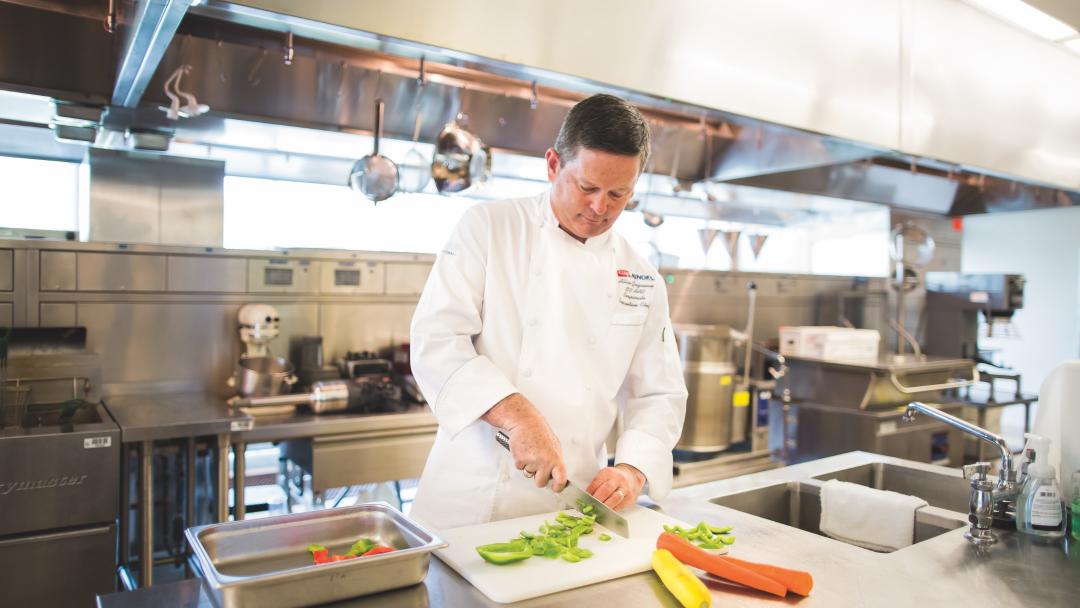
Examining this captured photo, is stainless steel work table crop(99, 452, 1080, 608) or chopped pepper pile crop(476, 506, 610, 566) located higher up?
chopped pepper pile crop(476, 506, 610, 566)

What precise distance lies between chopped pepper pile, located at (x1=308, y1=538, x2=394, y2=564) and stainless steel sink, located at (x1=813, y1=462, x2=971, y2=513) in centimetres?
141

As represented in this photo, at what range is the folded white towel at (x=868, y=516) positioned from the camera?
6.06 feet

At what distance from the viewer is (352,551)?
4.07 ft

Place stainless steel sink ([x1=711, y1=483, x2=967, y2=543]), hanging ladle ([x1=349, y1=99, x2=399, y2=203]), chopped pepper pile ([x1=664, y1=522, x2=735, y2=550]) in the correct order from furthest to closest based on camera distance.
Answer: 1. hanging ladle ([x1=349, y1=99, x2=399, y2=203])
2. stainless steel sink ([x1=711, y1=483, x2=967, y2=543])
3. chopped pepper pile ([x1=664, y1=522, x2=735, y2=550])

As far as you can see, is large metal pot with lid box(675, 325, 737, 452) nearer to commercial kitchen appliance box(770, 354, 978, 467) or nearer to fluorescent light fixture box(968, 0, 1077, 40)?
commercial kitchen appliance box(770, 354, 978, 467)

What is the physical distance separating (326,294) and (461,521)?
246 cm

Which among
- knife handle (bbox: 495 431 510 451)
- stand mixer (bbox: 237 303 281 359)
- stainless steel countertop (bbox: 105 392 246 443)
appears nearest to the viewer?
knife handle (bbox: 495 431 510 451)

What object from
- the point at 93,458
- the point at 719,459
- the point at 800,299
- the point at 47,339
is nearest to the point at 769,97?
the point at 719,459

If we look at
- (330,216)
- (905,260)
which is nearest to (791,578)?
(330,216)

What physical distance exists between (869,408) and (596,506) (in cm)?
304

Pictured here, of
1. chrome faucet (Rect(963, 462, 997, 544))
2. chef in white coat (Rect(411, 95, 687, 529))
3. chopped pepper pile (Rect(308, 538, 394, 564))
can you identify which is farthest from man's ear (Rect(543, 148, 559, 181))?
chrome faucet (Rect(963, 462, 997, 544))

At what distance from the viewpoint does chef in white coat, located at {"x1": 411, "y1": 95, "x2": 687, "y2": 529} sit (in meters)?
1.60

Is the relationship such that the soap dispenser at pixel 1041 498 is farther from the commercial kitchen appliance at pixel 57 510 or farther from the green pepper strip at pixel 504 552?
the commercial kitchen appliance at pixel 57 510

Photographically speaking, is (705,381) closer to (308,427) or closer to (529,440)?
(308,427)
